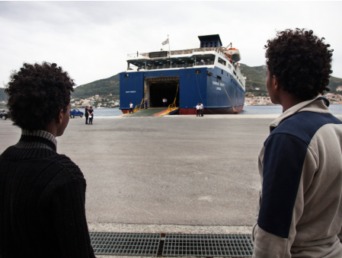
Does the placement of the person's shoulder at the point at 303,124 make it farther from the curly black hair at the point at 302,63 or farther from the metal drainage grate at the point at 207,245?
the metal drainage grate at the point at 207,245

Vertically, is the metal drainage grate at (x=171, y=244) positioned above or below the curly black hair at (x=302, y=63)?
below

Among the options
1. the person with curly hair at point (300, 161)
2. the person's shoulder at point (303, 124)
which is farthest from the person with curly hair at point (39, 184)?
the person's shoulder at point (303, 124)

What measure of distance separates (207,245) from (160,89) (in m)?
34.5

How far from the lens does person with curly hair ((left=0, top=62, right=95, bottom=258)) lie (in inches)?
55.8

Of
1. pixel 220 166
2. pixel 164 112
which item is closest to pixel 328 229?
pixel 220 166

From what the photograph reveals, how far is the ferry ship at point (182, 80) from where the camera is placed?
30047 mm

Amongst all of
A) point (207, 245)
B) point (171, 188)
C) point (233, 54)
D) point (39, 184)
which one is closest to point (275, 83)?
point (39, 184)

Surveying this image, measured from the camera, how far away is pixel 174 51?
34.2 m

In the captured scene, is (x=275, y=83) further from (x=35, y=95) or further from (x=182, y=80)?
(x=182, y=80)

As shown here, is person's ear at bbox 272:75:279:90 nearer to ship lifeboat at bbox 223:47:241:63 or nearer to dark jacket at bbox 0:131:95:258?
dark jacket at bbox 0:131:95:258

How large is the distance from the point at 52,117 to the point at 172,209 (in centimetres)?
303

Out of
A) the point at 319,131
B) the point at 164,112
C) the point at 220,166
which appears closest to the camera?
the point at 319,131

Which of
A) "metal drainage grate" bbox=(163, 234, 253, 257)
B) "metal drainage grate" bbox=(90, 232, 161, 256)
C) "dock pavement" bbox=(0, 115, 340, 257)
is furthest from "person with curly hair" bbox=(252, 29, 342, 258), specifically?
"dock pavement" bbox=(0, 115, 340, 257)

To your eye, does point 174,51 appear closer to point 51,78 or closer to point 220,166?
point 220,166
